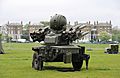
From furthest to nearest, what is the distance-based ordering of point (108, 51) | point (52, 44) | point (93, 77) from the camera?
point (108, 51)
point (52, 44)
point (93, 77)

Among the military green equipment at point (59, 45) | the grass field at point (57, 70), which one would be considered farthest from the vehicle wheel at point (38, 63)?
the grass field at point (57, 70)

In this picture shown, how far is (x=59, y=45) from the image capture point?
24.1m

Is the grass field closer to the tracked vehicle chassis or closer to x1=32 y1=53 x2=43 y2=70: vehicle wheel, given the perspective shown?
x1=32 y1=53 x2=43 y2=70: vehicle wheel

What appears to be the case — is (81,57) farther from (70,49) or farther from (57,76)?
(57,76)

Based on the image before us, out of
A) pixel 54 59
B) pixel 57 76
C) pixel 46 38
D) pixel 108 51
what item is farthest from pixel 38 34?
pixel 108 51

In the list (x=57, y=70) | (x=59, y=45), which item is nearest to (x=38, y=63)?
(x=57, y=70)

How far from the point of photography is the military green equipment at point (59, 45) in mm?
23094

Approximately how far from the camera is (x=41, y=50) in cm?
2470

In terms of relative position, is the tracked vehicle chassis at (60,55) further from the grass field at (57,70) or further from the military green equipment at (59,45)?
the grass field at (57,70)

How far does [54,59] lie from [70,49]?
1214 millimetres

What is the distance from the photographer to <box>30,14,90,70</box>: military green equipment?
909 inches

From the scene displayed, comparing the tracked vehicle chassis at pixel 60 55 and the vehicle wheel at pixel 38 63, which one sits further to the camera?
the vehicle wheel at pixel 38 63

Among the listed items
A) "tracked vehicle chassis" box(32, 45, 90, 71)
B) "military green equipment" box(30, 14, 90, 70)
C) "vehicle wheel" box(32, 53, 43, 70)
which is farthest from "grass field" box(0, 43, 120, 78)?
"military green equipment" box(30, 14, 90, 70)

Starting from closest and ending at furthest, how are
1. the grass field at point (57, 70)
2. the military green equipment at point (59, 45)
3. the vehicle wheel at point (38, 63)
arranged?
1. the grass field at point (57, 70)
2. the military green equipment at point (59, 45)
3. the vehicle wheel at point (38, 63)
